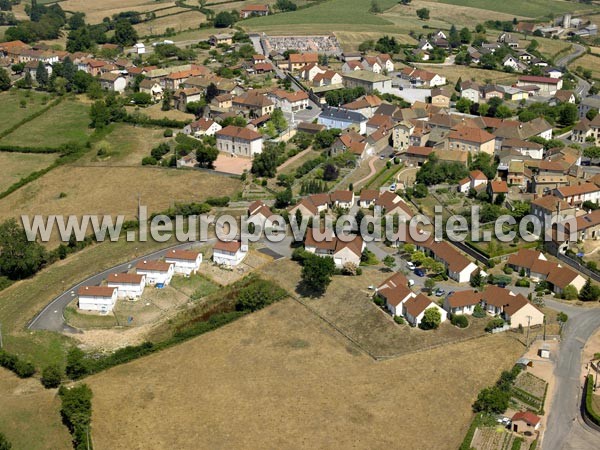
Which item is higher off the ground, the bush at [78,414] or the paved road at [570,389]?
the bush at [78,414]

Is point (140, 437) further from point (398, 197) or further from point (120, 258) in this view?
point (398, 197)

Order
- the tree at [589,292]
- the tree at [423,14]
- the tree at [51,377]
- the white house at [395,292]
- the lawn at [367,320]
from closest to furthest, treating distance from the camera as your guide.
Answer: the tree at [51,377] → the lawn at [367,320] → the white house at [395,292] → the tree at [589,292] → the tree at [423,14]

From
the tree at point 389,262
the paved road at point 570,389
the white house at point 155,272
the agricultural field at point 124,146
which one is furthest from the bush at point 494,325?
the agricultural field at point 124,146

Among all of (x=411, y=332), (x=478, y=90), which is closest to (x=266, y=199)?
(x=411, y=332)

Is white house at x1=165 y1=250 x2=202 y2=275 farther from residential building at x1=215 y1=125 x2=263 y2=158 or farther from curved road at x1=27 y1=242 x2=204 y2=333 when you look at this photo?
residential building at x1=215 y1=125 x2=263 y2=158

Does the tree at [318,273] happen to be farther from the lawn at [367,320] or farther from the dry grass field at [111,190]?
the dry grass field at [111,190]

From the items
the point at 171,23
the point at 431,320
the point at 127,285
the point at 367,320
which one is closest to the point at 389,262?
the point at 367,320
